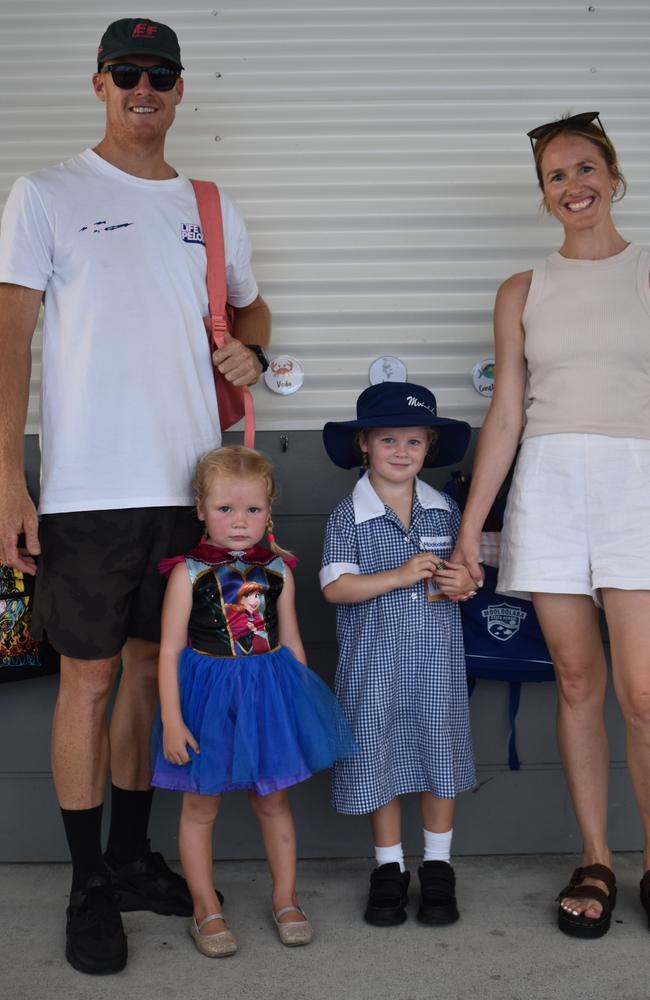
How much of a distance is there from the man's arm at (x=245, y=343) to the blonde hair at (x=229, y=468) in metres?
0.22

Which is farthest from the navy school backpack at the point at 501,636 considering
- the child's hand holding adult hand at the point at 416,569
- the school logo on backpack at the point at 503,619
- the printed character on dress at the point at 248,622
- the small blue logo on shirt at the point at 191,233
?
the small blue logo on shirt at the point at 191,233

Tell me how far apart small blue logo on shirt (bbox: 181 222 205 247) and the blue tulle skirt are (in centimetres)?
110

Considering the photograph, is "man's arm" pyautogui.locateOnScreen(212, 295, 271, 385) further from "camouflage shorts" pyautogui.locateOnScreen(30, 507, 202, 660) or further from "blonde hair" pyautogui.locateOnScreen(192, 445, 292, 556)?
"camouflage shorts" pyautogui.locateOnScreen(30, 507, 202, 660)

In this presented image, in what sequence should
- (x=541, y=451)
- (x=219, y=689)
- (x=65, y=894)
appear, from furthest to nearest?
1. (x=65, y=894)
2. (x=541, y=451)
3. (x=219, y=689)

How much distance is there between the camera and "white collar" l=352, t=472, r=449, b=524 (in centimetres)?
297

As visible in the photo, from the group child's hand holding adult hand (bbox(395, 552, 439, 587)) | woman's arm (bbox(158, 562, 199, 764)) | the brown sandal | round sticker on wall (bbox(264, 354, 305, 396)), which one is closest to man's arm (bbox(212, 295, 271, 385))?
round sticker on wall (bbox(264, 354, 305, 396))

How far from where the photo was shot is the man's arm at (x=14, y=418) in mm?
2627

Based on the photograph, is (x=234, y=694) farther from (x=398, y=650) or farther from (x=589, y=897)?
(x=589, y=897)

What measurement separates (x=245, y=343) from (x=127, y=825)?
1.42 meters

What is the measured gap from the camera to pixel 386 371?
10.9 feet

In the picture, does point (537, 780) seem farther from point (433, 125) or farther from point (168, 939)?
point (433, 125)

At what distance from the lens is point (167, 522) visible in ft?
9.07

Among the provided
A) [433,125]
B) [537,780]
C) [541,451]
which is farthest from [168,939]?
[433,125]

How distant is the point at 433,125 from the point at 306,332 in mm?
778
